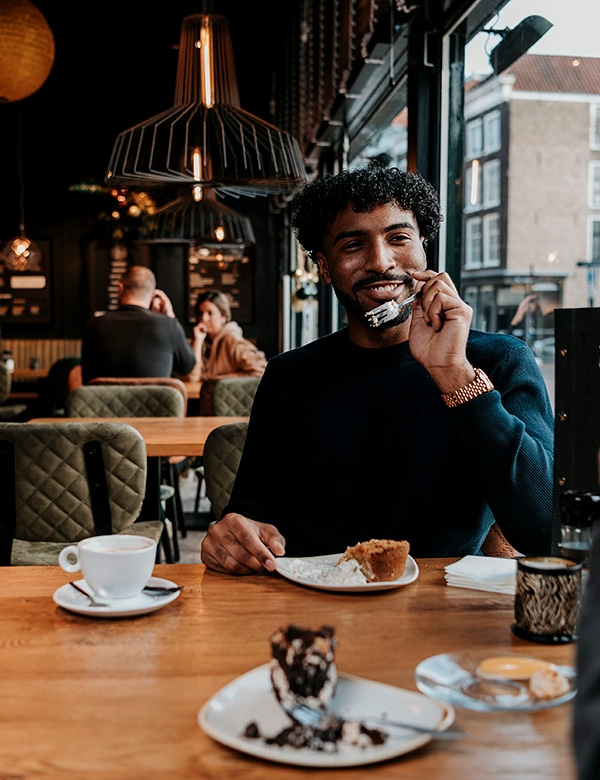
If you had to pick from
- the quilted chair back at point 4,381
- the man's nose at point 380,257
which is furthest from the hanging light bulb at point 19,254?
the man's nose at point 380,257

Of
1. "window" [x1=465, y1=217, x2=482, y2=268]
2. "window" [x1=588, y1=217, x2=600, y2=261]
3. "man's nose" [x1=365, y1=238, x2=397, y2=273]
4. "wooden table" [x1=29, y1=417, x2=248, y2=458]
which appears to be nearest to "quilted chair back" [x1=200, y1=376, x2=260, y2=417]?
"wooden table" [x1=29, y1=417, x2=248, y2=458]

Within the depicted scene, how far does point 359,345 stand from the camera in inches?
73.1

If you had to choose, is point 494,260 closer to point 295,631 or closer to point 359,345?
point 359,345

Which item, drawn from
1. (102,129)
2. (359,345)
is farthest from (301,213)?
(102,129)

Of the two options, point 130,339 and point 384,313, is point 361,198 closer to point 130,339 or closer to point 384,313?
point 384,313

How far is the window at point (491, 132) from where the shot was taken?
271cm

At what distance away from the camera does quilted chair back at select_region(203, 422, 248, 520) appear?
2.58 metres

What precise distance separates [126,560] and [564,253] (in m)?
1.58

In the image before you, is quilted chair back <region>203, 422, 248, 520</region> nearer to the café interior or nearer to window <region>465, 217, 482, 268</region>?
the café interior

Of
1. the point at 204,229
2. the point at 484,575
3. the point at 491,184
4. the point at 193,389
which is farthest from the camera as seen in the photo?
the point at 204,229

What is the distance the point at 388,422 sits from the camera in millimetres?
1709

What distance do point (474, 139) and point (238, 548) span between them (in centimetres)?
210

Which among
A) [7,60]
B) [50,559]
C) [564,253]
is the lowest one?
[50,559]

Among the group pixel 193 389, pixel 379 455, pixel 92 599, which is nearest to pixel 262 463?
pixel 379 455
